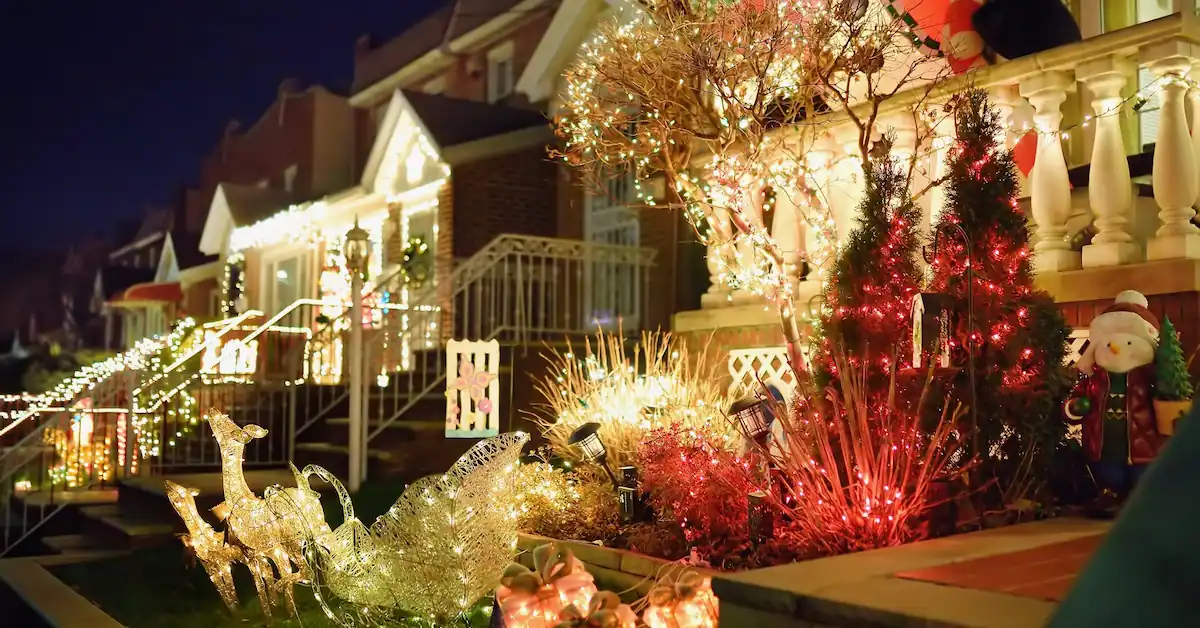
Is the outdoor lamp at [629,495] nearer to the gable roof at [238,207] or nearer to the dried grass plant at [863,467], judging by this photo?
the dried grass plant at [863,467]

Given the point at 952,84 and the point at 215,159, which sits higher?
the point at 215,159

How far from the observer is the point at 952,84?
664 centimetres

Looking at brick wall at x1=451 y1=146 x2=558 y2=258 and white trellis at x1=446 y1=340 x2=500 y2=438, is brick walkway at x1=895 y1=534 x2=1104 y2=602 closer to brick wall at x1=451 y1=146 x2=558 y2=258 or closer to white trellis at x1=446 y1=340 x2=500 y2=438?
white trellis at x1=446 y1=340 x2=500 y2=438

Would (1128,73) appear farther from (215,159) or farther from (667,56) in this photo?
(215,159)

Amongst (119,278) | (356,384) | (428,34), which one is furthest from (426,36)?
(119,278)

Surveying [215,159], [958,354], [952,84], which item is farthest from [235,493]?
[215,159]

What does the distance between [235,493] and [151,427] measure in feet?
17.3

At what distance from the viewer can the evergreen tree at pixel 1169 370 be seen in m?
4.85

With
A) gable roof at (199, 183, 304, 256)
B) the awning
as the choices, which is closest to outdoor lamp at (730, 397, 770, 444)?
gable roof at (199, 183, 304, 256)

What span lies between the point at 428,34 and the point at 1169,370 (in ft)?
57.2

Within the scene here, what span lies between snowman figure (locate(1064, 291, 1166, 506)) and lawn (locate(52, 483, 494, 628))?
13.0 feet

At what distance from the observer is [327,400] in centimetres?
1092

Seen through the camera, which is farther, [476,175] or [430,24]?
[430,24]

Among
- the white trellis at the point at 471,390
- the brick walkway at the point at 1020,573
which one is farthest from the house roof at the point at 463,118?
the brick walkway at the point at 1020,573
